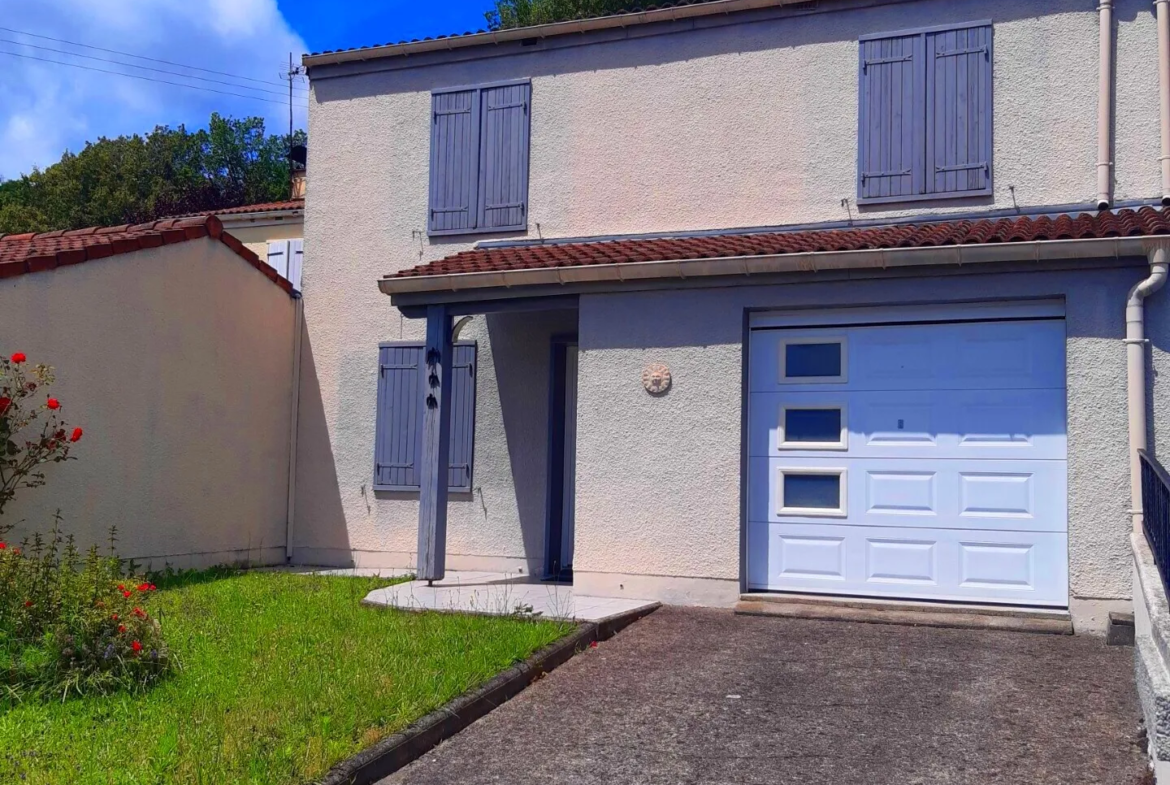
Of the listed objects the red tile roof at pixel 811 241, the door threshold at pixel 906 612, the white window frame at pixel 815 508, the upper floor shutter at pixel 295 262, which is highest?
the upper floor shutter at pixel 295 262

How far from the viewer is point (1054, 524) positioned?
313 inches

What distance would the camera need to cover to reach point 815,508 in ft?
28.3

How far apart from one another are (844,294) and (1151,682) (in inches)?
202

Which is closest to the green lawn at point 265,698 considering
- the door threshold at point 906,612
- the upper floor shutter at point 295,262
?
the door threshold at point 906,612

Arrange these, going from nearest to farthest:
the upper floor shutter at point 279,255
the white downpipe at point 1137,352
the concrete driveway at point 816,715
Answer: the concrete driveway at point 816,715, the white downpipe at point 1137,352, the upper floor shutter at point 279,255

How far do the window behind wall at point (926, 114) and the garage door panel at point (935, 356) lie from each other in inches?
74.1

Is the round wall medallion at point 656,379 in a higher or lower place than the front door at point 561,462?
higher

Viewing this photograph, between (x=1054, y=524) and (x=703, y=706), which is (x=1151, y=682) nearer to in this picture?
(x=703, y=706)

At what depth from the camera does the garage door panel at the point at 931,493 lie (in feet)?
26.2

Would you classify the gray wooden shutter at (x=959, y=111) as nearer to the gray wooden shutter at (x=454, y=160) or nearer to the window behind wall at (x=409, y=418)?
the gray wooden shutter at (x=454, y=160)

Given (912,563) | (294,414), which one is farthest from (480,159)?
(912,563)

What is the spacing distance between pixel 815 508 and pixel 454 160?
5287 millimetres

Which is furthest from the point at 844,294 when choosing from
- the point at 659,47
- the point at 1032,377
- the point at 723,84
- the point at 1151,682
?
the point at 1151,682

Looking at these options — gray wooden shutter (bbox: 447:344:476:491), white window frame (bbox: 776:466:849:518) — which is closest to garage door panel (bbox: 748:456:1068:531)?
white window frame (bbox: 776:466:849:518)
